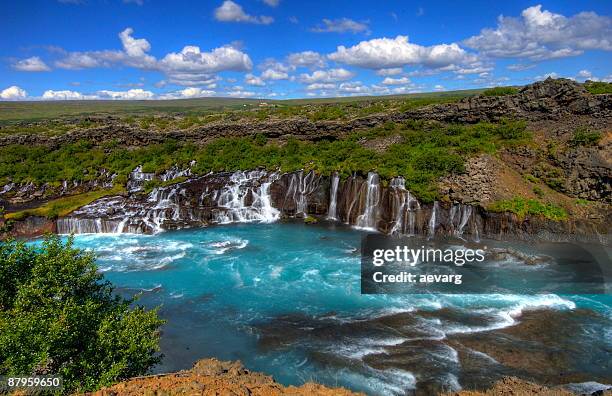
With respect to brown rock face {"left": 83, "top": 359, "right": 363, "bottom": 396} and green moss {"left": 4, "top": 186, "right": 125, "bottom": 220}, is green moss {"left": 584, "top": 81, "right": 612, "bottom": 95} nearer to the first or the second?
brown rock face {"left": 83, "top": 359, "right": 363, "bottom": 396}

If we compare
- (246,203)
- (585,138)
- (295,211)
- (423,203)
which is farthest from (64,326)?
(585,138)

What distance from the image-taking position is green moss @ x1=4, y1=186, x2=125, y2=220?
39219mm

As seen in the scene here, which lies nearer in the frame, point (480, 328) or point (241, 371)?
point (241, 371)

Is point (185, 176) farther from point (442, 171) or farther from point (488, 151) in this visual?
point (488, 151)

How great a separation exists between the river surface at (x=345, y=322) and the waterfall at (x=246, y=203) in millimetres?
8943

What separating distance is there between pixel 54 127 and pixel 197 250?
5436 centimetres

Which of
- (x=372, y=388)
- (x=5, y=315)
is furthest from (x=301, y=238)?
(x=5, y=315)

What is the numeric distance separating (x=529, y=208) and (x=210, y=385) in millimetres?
30805

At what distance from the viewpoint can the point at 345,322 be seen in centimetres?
2219

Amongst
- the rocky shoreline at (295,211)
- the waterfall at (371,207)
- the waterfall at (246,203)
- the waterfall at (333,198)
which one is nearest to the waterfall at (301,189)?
the rocky shoreline at (295,211)

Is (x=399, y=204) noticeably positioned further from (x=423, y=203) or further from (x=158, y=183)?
(x=158, y=183)

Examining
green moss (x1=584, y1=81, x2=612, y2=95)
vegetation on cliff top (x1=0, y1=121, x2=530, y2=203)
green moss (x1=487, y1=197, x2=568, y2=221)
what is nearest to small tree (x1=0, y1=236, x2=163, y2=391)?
vegetation on cliff top (x1=0, y1=121, x2=530, y2=203)

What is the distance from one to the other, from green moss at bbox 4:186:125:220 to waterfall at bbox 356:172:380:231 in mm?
27435

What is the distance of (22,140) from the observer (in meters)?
63.0
